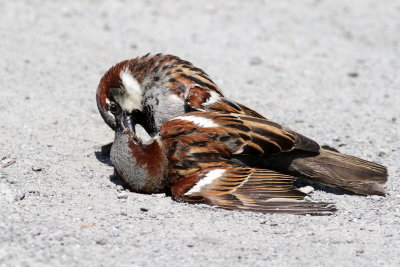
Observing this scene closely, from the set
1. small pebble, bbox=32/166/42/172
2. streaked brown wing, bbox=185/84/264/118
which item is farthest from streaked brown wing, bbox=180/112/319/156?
small pebble, bbox=32/166/42/172

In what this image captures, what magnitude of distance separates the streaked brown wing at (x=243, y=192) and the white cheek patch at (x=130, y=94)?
1.35m

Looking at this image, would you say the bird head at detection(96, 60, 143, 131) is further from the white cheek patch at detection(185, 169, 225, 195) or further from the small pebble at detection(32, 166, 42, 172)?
the white cheek patch at detection(185, 169, 225, 195)

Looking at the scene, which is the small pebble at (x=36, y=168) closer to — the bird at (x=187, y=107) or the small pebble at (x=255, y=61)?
the bird at (x=187, y=107)

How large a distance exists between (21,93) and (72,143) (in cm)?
165

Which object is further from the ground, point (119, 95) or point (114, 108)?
point (119, 95)

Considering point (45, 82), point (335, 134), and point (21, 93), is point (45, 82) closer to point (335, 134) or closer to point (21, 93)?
point (21, 93)

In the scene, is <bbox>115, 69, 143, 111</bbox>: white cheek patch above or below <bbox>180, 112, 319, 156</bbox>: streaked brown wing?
above

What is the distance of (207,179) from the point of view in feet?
22.7

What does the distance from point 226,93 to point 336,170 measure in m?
3.63

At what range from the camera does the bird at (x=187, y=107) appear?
24.0 ft

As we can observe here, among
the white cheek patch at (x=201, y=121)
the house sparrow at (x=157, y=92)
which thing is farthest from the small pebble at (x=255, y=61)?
the white cheek patch at (x=201, y=121)

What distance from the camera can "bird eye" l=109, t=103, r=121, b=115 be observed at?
8.00 meters

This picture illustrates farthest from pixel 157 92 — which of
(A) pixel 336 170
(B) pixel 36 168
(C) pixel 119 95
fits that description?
(A) pixel 336 170

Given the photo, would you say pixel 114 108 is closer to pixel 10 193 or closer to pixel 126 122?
pixel 126 122
